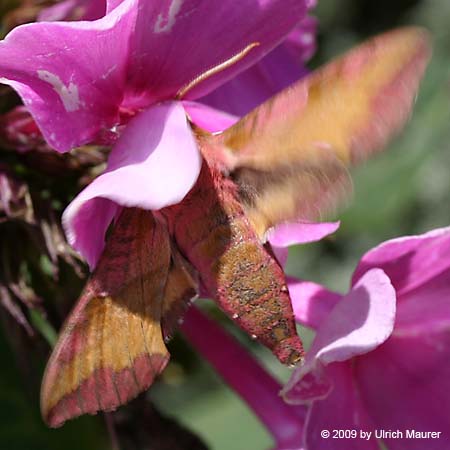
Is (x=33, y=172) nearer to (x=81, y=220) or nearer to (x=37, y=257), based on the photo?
(x=37, y=257)

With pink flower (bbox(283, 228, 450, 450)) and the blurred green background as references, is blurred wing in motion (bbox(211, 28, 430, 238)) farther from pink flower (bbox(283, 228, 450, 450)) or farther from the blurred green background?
the blurred green background

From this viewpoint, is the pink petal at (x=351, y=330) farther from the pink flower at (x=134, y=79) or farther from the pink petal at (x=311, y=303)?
the pink flower at (x=134, y=79)

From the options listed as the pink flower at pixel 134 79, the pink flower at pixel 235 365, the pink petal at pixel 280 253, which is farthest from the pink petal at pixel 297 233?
the pink flower at pixel 235 365

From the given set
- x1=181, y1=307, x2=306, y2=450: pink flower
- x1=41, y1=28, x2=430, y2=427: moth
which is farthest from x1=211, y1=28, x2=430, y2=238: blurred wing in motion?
x1=181, y1=307, x2=306, y2=450: pink flower

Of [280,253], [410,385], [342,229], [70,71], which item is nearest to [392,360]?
[410,385]

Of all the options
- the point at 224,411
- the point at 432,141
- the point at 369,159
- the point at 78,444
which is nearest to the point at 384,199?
the point at 432,141

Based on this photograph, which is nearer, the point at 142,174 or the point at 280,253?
the point at 142,174

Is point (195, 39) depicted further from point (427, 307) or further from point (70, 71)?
point (427, 307)
